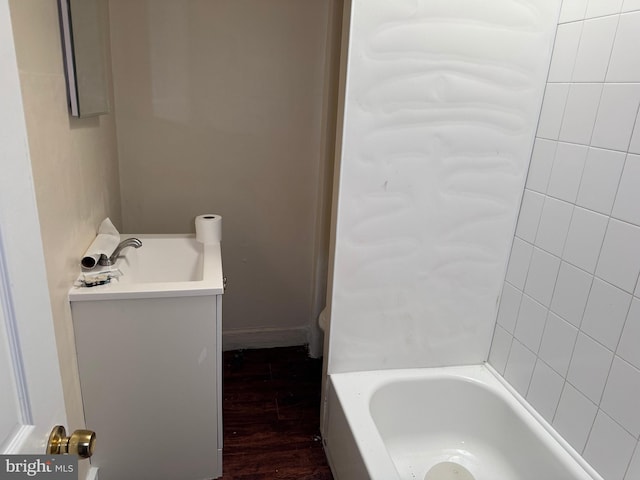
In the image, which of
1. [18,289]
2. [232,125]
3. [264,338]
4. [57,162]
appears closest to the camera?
[18,289]

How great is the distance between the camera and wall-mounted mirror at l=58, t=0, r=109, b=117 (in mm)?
1419

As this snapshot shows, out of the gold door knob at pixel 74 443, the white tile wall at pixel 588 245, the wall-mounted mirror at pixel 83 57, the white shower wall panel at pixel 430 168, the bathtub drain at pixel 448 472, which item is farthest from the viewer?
the bathtub drain at pixel 448 472

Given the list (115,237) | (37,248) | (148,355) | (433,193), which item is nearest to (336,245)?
(433,193)

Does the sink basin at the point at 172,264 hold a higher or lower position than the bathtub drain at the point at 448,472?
higher

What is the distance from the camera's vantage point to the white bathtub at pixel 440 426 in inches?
63.5

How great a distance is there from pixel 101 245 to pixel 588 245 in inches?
65.6

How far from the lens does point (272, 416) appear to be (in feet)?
7.20

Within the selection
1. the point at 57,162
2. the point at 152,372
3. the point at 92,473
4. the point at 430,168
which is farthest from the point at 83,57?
the point at 92,473

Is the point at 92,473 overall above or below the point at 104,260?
below

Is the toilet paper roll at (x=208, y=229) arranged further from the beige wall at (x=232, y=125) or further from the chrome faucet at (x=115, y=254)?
the beige wall at (x=232, y=125)

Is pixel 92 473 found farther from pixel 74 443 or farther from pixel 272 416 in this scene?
pixel 74 443

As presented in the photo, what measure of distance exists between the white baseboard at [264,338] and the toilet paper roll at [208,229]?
2.90 ft

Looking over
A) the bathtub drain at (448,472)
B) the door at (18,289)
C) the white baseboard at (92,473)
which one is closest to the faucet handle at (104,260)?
the white baseboard at (92,473)

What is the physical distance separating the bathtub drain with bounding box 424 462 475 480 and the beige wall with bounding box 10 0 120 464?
4.21 feet
